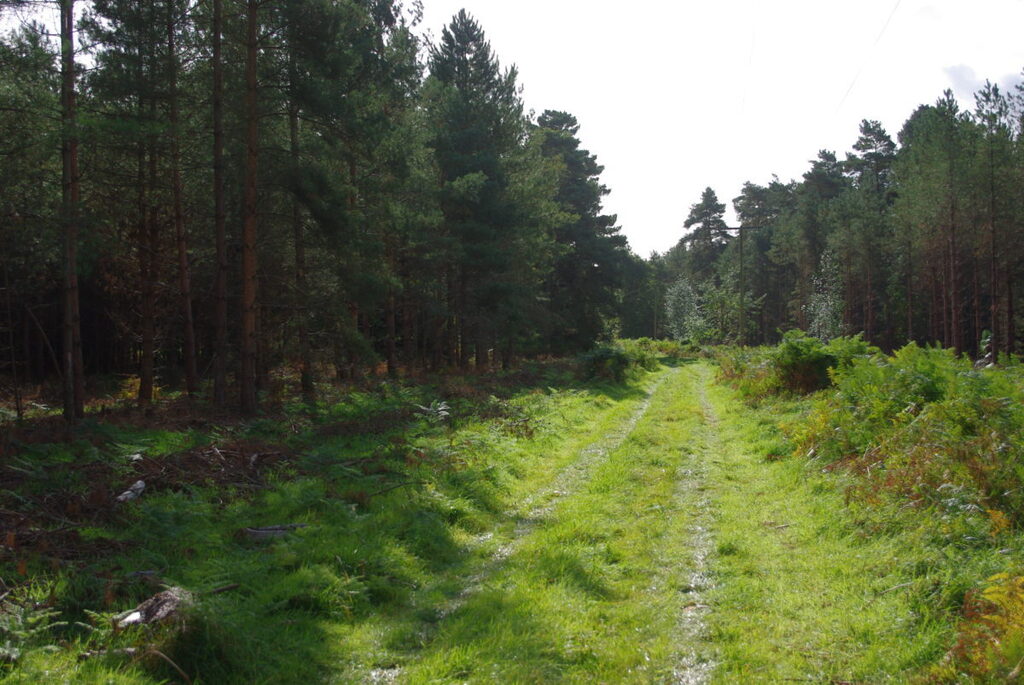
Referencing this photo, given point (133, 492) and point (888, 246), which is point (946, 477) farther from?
point (888, 246)

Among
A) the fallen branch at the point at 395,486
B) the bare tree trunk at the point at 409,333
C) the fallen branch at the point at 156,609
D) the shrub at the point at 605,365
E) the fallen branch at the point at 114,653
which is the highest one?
the bare tree trunk at the point at 409,333

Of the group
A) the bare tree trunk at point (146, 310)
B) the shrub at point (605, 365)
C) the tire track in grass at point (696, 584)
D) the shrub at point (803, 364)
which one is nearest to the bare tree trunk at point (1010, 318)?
the shrub at point (605, 365)

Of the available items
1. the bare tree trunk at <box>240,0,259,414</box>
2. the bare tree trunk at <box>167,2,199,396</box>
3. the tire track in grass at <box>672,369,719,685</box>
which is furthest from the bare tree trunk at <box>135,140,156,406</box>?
the tire track in grass at <box>672,369,719,685</box>

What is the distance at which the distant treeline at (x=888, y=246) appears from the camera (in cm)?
3253

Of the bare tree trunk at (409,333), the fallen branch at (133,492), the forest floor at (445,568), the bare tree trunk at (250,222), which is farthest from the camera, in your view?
the bare tree trunk at (409,333)

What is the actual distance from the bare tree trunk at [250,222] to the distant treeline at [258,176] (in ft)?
0.16

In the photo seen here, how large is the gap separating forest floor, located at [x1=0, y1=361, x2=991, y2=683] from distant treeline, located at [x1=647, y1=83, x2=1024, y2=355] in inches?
513

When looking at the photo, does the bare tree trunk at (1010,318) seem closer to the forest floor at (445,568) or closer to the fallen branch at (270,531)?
the forest floor at (445,568)

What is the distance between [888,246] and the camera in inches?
1838

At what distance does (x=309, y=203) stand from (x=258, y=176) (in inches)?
62.8

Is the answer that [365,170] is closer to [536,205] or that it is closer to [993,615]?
[536,205]

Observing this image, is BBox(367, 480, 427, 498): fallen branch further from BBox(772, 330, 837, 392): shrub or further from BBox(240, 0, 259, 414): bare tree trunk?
BBox(772, 330, 837, 392): shrub

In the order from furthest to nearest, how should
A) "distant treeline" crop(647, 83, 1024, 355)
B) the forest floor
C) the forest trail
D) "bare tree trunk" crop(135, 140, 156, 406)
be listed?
"distant treeline" crop(647, 83, 1024, 355) < "bare tree trunk" crop(135, 140, 156, 406) < the forest trail < the forest floor

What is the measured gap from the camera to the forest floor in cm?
453
